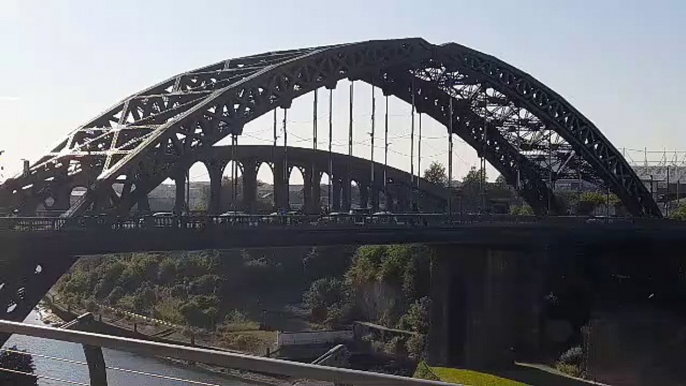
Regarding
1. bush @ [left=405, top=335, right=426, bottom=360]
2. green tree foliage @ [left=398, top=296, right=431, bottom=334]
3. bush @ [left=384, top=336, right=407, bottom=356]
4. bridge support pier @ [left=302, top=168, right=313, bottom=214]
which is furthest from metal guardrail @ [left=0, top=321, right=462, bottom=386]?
bridge support pier @ [left=302, top=168, right=313, bottom=214]

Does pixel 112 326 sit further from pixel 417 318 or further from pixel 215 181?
pixel 417 318

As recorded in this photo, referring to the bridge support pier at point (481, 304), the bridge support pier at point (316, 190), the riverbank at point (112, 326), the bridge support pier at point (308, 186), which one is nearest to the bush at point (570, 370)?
the bridge support pier at point (481, 304)

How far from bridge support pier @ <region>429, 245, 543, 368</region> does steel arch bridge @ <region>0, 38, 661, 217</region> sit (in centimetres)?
1255

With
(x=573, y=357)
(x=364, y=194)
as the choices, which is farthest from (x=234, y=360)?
(x=364, y=194)

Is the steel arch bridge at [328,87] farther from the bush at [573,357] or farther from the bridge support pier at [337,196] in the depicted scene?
the bush at [573,357]

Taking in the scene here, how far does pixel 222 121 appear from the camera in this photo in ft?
148

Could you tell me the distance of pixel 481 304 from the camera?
51344 millimetres

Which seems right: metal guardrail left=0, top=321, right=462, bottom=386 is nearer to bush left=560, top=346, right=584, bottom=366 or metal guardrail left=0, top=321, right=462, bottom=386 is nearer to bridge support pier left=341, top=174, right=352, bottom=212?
bush left=560, top=346, right=584, bottom=366

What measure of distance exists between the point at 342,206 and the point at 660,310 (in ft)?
101

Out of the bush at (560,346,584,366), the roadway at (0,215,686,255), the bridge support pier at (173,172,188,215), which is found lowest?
the bush at (560,346,584,366)

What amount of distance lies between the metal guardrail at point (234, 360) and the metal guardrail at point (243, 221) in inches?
956

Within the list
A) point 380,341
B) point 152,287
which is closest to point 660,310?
point 380,341

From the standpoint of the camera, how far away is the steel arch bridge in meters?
40.0

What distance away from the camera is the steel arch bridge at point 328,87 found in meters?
40.0
